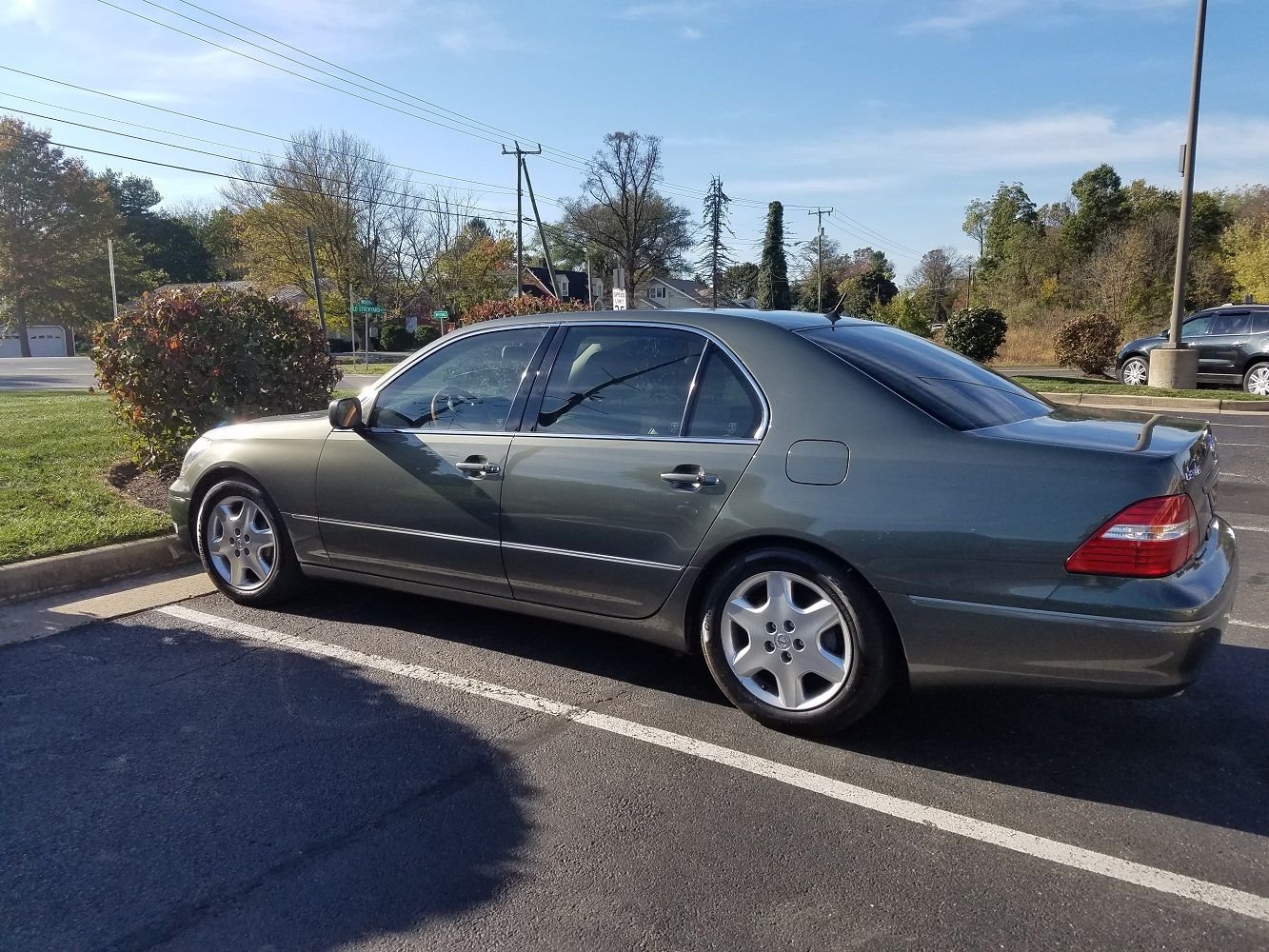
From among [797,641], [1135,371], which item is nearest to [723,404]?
[797,641]

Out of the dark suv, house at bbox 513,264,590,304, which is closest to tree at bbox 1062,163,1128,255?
the dark suv

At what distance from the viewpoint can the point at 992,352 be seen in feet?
75.0

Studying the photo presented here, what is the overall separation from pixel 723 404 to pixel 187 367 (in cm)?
543

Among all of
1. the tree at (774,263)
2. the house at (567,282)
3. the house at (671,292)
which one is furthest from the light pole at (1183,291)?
the house at (671,292)

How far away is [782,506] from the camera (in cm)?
341

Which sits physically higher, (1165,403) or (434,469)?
(434,469)

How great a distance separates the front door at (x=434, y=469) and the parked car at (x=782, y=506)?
12 mm

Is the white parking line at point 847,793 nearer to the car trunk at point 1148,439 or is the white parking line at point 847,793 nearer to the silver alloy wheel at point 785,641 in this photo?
the silver alloy wheel at point 785,641

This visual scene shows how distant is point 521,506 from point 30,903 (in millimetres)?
A: 2145

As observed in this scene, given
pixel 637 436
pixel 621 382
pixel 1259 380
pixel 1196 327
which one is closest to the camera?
pixel 637 436

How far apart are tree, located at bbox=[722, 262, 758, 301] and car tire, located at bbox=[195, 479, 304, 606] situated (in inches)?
2581

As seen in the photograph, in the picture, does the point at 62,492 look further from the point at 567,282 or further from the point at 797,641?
the point at 567,282

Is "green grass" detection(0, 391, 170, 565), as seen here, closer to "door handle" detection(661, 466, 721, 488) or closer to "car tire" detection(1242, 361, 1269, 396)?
"door handle" detection(661, 466, 721, 488)

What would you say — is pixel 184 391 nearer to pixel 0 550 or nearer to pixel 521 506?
pixel 0 550
